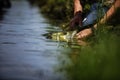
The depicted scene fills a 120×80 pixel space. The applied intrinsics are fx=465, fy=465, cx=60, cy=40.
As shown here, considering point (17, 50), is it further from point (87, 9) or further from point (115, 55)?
point (87, 9)

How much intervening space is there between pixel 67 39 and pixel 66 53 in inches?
78.8

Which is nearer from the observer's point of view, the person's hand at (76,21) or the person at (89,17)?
the person at (89,17)

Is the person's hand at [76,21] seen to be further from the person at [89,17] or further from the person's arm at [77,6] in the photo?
the person's arm at [77,6]

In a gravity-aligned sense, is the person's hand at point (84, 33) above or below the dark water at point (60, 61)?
above

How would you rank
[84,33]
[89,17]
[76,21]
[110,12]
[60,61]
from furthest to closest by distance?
[89,17] → [76,21] → [84,33] → [110,12] → [60,61]

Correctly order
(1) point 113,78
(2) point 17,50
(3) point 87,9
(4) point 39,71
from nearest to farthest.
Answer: (1) point 113,78 → (4) point 39,71 → (2) point 17,50 → (3) point 87,9

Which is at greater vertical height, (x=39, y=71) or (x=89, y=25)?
(x=89, y=25)

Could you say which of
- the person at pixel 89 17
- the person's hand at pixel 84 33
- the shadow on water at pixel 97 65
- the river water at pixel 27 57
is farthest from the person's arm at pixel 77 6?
the shadow on water at pixel 97 65

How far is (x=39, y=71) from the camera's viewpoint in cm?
559

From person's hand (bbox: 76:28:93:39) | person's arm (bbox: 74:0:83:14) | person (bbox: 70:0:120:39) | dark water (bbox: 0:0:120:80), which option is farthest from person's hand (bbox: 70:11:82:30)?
dark water (bbox: 0:0:120:80)

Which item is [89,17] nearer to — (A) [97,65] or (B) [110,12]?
(B) [110,12]

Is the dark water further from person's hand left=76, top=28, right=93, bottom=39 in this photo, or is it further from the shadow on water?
person's hand left=76, top=28, right=93, bottom=39

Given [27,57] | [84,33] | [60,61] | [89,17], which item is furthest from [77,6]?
[60,61]

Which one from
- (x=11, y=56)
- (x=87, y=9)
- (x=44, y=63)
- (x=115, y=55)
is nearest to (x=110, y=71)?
(x=115, y=55)
